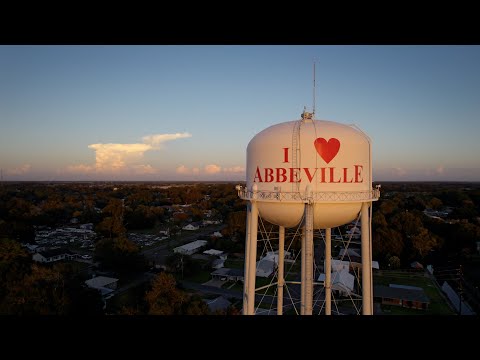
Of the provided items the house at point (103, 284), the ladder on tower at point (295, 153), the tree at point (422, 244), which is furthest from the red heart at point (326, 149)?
the tree at point (422, 244)

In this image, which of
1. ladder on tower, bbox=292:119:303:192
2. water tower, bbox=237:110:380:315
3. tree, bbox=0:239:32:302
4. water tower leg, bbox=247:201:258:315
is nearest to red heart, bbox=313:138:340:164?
water tower, bbox=237:110:380:315

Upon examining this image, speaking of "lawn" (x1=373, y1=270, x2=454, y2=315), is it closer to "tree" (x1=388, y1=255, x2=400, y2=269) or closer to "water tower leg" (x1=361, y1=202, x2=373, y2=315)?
"tree" (x1=388, y1=255, x2=400, y2=269)

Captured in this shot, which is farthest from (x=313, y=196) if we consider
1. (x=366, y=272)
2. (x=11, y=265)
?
(x=11, y=265)

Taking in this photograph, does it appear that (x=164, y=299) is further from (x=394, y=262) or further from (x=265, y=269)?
(x=394, y=262)

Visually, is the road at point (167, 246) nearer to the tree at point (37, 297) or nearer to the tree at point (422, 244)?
the tree at point (37, 297)
